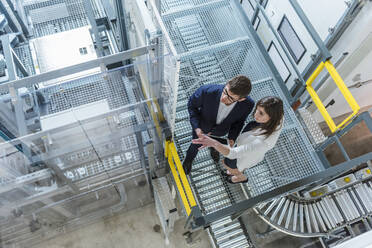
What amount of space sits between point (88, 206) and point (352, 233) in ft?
13.8

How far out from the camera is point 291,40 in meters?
4.72

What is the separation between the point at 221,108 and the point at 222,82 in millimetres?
1211

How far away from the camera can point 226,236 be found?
4.78 metres

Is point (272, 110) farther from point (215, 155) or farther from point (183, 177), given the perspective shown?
point (215, 155)

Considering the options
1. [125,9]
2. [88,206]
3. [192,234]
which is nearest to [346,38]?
[125,9]

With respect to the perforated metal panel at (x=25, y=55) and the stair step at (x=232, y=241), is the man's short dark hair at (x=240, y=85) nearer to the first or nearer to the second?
the stair step at (x=232, y=241)

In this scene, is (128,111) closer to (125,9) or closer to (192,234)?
(125,9)

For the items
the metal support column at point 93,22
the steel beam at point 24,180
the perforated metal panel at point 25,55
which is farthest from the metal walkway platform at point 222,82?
the perforated metal panel at point 25,55

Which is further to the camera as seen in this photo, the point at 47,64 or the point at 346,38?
the point at 47,64

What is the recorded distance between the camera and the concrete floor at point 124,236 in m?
5.29

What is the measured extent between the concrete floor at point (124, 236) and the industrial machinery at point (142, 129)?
8.9 inches

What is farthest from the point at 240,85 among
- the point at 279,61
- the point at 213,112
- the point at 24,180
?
the point at 24,180

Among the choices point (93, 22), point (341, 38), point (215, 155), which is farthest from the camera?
point (215, 155)

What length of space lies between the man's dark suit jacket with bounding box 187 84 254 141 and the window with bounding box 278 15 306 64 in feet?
5.87
